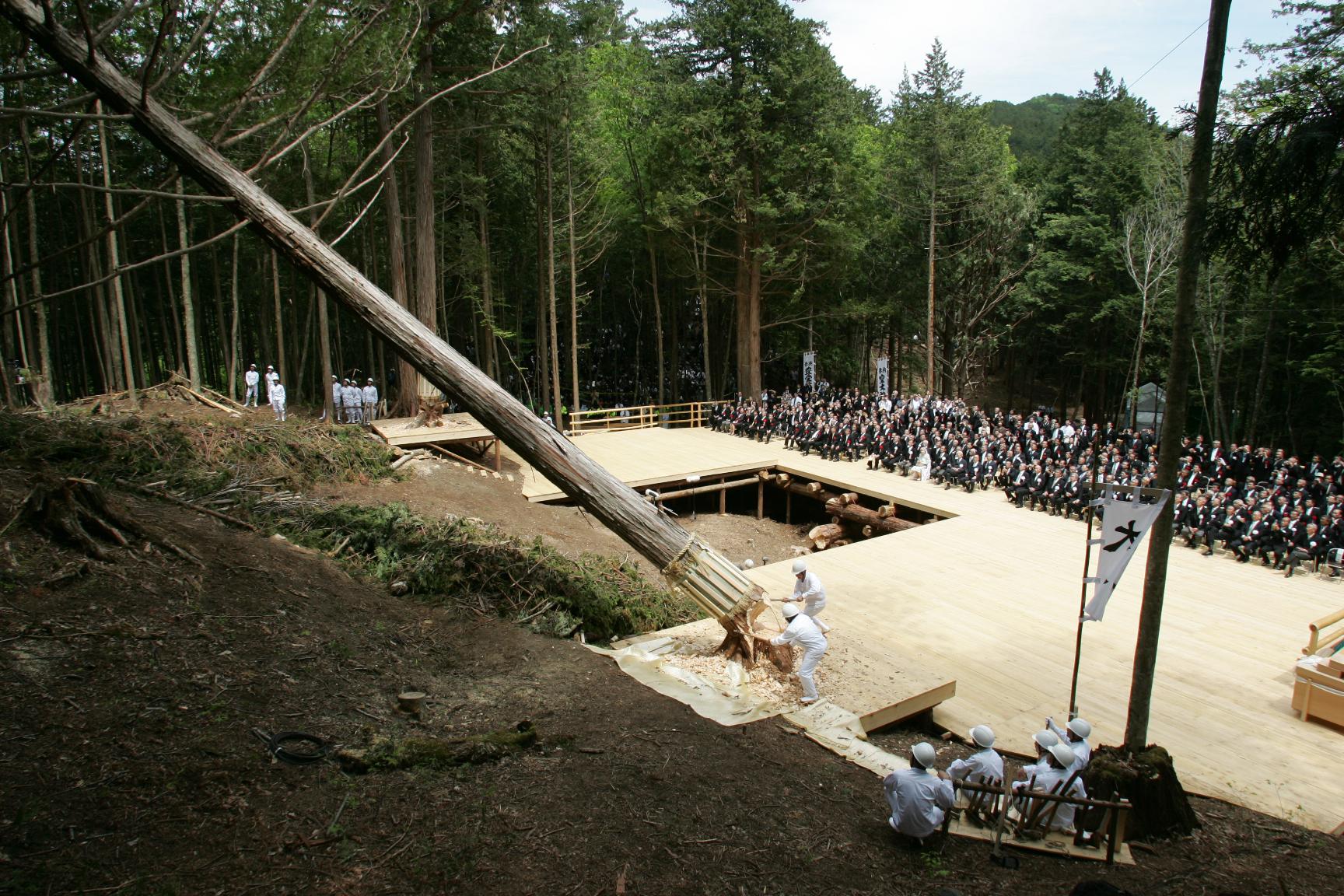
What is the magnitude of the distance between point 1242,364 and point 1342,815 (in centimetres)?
1952

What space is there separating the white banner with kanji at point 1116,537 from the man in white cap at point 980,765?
1088 mm

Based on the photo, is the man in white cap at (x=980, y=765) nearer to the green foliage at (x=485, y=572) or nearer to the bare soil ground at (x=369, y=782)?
the bare soil ground at (x=369, y=782)

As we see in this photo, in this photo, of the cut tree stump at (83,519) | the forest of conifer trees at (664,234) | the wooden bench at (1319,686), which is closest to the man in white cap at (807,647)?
the wooden bench at (1319,686)

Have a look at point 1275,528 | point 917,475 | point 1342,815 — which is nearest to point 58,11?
point 1342,815

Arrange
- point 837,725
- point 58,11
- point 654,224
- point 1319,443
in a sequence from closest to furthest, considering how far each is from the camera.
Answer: point 837,725
point 58,11
point 1319,443
point 654,224

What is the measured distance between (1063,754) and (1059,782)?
6.3 inches

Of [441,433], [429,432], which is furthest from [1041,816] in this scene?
[429,432]

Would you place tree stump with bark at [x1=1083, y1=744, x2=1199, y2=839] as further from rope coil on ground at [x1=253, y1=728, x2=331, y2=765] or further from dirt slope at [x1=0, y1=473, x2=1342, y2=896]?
rope coil on ground at [x1=253, y1=728, x2=331, y2=765]

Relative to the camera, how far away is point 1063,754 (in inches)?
172

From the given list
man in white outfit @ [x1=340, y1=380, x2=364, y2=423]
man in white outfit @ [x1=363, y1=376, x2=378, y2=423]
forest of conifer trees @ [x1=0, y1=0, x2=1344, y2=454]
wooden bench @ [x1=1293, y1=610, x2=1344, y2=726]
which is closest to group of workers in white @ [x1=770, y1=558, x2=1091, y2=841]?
wooden bench @ [x1=1293, y1=610, x2=1344, y2=726]

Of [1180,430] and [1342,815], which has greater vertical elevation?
[1180,430]

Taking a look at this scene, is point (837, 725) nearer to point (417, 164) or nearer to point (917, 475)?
point (917, 475)

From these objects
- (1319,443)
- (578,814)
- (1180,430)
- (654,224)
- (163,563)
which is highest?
(654,224)

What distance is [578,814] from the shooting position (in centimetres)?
360
